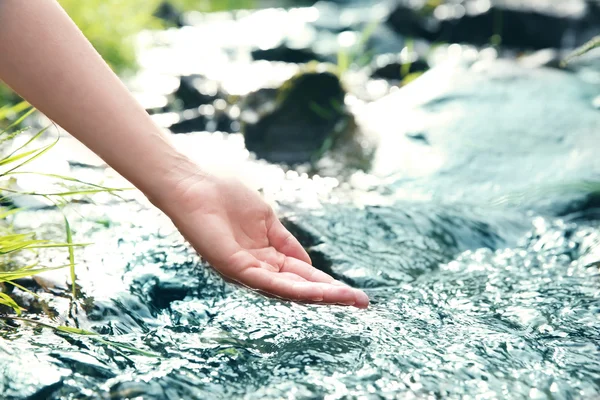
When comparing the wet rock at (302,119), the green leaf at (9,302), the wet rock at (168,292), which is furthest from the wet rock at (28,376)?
the wet rock at (302,119)

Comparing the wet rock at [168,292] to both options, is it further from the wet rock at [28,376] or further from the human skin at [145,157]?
the wet rock at [28,376]

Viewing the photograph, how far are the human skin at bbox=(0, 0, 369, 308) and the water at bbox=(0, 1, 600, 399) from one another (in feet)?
0.30

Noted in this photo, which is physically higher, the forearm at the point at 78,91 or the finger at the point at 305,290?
the forearm at the point at 78,91

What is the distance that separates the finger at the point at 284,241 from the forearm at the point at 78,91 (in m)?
0.39

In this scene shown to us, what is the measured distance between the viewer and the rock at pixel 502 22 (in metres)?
7.42

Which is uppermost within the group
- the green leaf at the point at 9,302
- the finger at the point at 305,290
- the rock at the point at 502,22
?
the rock at the point at 502,22

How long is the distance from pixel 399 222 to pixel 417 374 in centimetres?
136

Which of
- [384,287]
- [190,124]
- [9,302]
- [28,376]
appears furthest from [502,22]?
[28,376]

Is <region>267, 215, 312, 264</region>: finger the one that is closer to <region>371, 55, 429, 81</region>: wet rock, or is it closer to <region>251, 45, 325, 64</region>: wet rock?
<region>371, 55, 429, 81</region>: wet rock

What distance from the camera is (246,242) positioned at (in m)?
2.29

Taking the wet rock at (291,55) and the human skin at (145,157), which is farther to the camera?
the wet rock at (291,55)

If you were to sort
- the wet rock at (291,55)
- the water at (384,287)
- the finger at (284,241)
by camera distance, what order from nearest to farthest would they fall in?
1. the water at (384,287)
2. the finger at (284,241)
3. the wet rock at (291,55)

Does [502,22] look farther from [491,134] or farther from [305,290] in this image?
[305,290]

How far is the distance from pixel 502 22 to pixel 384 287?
628 cm
